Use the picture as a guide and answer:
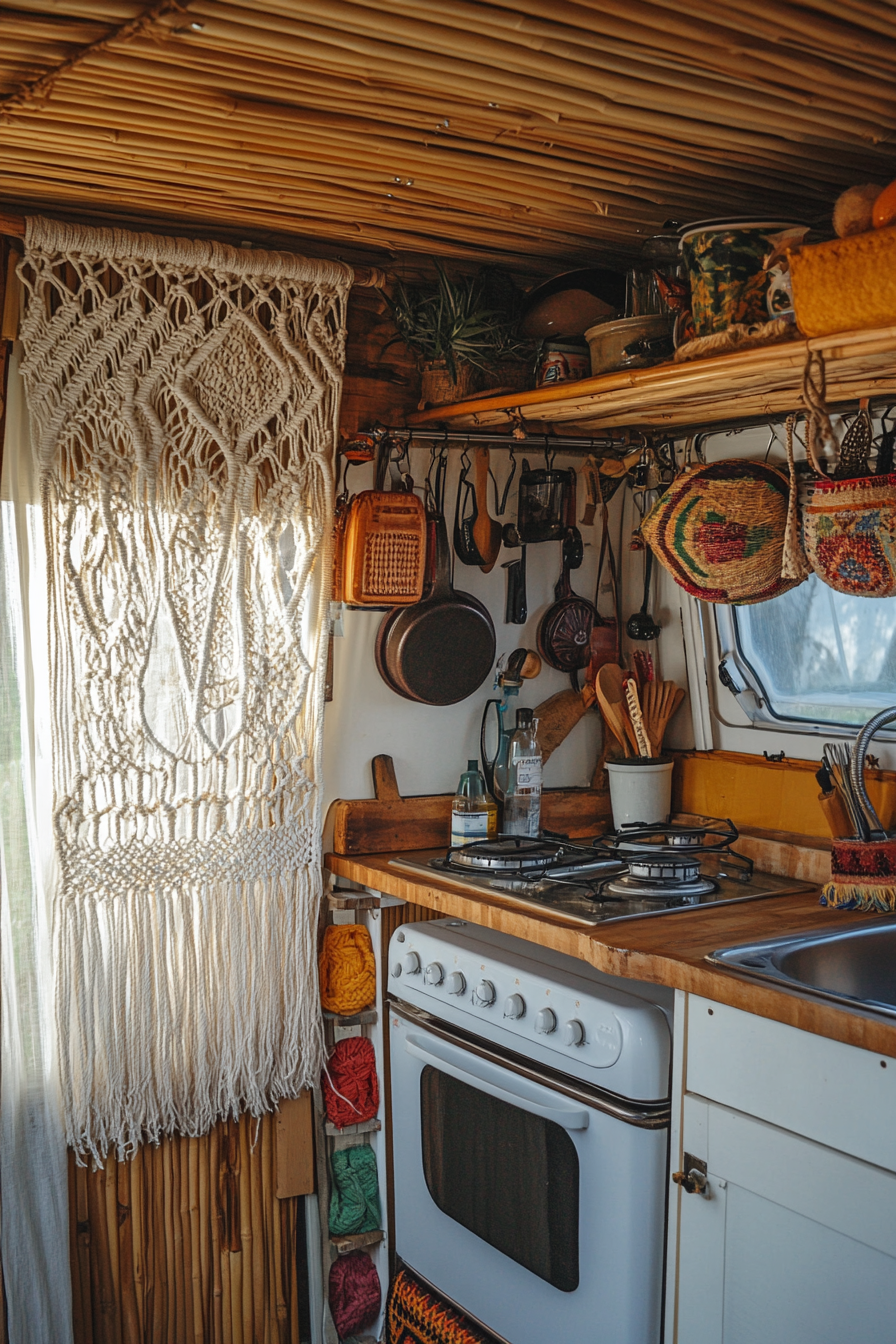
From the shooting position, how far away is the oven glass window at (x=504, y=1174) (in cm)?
199

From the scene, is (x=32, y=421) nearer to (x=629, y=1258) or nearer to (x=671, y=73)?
(x=671, y=73)

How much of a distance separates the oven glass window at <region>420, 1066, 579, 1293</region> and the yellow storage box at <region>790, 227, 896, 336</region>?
1345mm

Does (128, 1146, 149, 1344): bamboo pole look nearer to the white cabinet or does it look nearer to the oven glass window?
the oven glass window

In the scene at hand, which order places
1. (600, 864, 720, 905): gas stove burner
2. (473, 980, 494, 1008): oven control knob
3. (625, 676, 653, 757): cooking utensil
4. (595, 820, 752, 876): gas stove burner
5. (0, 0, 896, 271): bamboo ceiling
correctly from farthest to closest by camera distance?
(625, 676, 653, 757): cooking utensil, (595, 820, 752, 876): gas stove burner, (600, 864, 720, 905): gas stove burner, (473, 980, 494, 1008): oven control knob, (0, 0, 896, 271): bamboo ceiling

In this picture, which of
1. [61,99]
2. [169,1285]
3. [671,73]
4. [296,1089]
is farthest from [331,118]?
[169,1285]

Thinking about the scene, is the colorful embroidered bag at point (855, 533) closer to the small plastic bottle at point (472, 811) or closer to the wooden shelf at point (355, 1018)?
the small plastic bottle at point (472, 811)

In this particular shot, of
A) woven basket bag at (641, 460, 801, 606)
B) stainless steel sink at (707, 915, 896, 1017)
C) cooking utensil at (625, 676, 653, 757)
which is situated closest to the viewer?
stainless steel sink at (707, 915, 896, 1017)

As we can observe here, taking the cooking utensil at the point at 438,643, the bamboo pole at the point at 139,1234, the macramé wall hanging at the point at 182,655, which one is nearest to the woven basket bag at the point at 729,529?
the cooking utensil at the point at 438,643

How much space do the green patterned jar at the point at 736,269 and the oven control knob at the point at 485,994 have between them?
3.90ft

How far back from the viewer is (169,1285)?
7.99 ft

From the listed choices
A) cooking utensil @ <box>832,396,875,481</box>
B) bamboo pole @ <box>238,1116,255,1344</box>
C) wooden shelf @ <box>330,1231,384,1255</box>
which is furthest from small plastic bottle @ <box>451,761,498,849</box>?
cooking utensil @ <box>832,396,875,481</box>

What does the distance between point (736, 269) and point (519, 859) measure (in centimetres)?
121

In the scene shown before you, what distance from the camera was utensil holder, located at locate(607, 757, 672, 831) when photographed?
2766mm

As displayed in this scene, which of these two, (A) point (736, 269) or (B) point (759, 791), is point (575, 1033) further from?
(A) point (736, 269)
